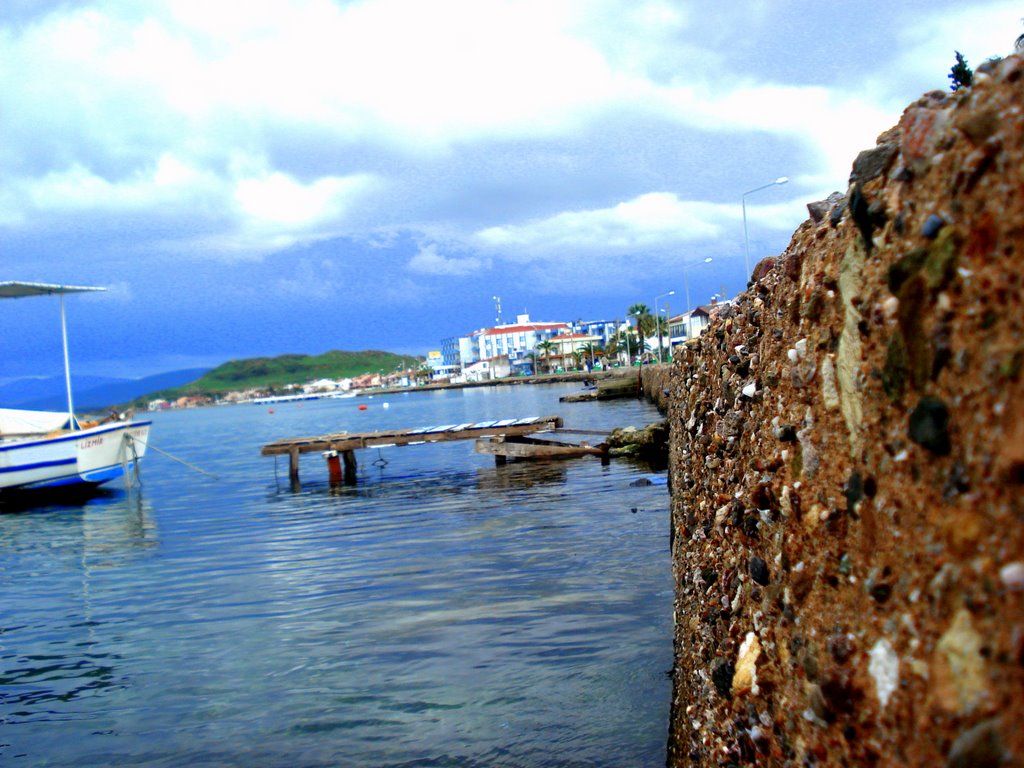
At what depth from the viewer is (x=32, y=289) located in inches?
1324

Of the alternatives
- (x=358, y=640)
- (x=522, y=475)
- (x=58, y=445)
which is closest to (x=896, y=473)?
(x=358, y=640)

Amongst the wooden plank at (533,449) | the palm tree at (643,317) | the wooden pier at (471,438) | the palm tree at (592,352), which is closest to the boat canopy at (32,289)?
the wooden pier at (471,438)

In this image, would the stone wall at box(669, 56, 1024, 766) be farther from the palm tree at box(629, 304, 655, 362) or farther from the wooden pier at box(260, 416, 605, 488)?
the palm tree at box(629, 304, 655, 362)

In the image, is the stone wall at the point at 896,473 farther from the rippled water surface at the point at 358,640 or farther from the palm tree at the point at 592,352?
the palm tree at the point at 592,352

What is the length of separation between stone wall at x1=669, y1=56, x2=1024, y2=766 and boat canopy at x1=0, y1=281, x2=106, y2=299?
35.3 metres

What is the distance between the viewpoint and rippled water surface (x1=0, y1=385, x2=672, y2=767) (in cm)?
736

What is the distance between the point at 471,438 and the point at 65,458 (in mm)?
17097

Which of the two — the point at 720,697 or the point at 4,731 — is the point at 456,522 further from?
the point at 720,697

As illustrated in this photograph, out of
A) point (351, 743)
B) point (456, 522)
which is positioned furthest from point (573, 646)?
point (456, 522)

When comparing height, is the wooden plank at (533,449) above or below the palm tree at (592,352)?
below

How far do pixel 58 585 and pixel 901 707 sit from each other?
17554 millimetres

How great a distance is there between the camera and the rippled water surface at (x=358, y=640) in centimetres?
736

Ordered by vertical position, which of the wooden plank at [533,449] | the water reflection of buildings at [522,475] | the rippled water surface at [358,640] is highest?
the wooden plank at [533,449]

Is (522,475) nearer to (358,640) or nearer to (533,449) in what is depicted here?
(533,449)
